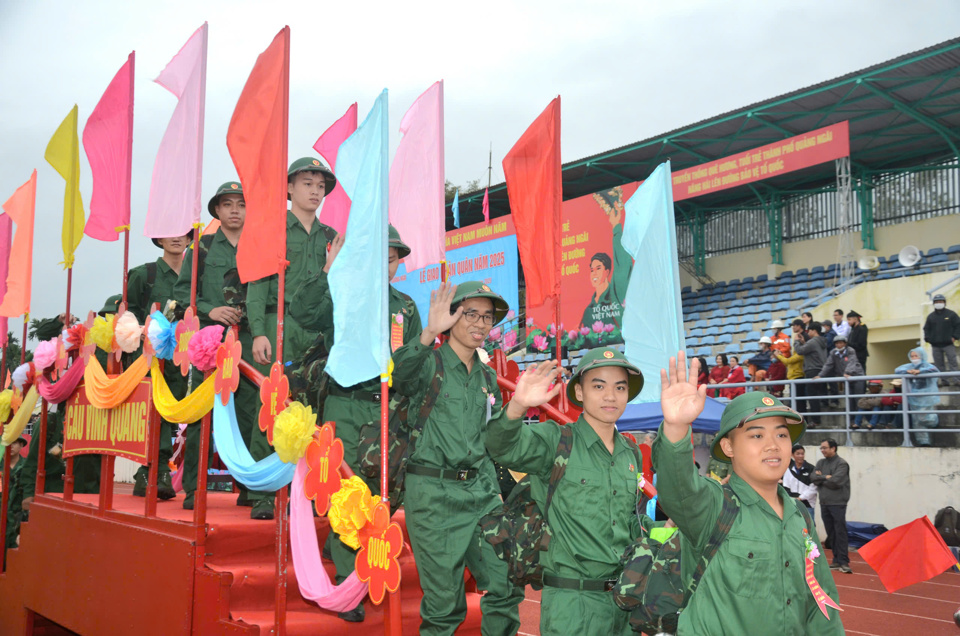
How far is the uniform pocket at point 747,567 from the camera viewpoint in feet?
8.45

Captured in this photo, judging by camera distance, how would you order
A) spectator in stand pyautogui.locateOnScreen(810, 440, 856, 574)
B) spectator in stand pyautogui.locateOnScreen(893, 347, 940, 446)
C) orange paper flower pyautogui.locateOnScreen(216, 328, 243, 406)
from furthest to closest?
spectator in stand pyautogui.locateOnScreen(893, 347, 940, 446) → spectator in stand pyautogui.locateOnScreen(810, 440, 856, 574) → orange paper flower pyautogui.locateOnScreen(216, 328, 243, 406)

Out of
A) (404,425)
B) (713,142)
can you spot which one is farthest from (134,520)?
(713,142)

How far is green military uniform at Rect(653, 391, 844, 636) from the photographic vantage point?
2561 mm

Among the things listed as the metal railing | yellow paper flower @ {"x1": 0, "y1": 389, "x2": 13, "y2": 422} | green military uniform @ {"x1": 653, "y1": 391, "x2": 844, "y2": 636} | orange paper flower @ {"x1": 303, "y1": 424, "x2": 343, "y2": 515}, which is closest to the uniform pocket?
green military uniform @ {"x1": 653, "y1": 391, "x2": 844, "y2": 636}

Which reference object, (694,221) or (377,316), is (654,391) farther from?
(694,221)

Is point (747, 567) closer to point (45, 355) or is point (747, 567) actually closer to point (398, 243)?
point (398, 243)

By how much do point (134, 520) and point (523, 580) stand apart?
2750mm

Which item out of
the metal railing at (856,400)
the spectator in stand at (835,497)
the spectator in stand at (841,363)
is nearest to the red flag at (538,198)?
the spectator in stand at (835,497)

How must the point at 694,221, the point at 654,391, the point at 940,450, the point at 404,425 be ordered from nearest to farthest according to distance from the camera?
the point at 404,425
the point at 654,391
the point at 940,450
the point at 694,221

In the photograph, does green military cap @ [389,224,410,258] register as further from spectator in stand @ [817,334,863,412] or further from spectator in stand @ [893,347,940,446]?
spectator in stand @ [817,334,863,412]

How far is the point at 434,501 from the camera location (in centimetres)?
390

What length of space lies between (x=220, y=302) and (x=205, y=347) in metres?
1.26

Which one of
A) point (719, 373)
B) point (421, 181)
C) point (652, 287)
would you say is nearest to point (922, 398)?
point (719, 373)

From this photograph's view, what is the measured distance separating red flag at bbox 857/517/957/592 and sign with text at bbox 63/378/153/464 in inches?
212
